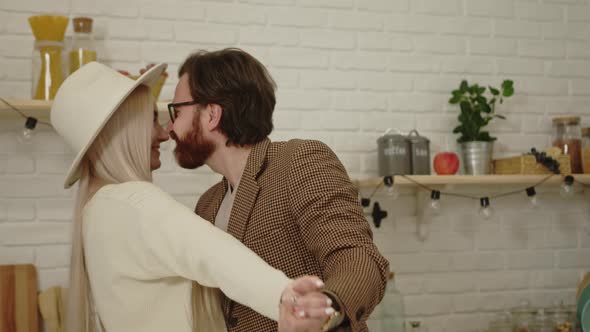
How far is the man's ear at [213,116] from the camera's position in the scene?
2.02 meters

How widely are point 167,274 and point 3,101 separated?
52.8 inches

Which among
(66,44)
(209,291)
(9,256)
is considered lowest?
(9,256)

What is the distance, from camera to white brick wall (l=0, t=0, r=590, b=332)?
2.71 meters

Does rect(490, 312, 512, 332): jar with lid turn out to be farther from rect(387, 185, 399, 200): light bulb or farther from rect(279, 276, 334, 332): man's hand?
rect(279, 276, 334, 332): man's hand

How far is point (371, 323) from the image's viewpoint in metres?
2.83

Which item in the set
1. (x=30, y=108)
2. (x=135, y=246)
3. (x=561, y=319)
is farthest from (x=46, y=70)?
(x=561, y=319)

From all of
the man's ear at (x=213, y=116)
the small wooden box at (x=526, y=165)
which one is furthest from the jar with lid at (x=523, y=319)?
the man's ear at (x=213, y=116)

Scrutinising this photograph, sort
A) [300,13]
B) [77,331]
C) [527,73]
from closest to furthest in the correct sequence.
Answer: [77,331]
[300,13]
[527,73]

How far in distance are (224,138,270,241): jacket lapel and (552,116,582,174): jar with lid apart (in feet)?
5.82

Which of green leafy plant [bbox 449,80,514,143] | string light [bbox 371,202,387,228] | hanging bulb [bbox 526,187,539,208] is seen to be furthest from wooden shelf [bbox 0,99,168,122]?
hanging bulb [bbox 526,187,539,208]

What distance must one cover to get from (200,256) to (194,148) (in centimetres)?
74

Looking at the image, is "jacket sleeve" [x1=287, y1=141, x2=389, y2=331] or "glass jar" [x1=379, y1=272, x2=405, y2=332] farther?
"glass jar" [x1=379, y1=272, x2=405, y2=332]

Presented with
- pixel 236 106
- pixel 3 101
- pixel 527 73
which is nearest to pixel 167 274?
pixel 236 106

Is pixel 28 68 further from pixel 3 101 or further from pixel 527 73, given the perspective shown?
pixel 527 73
